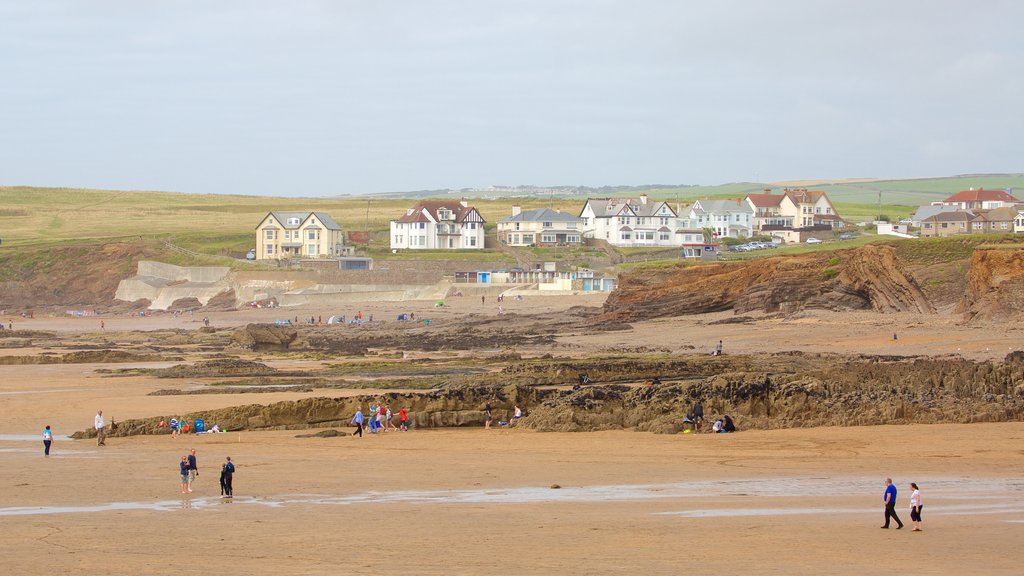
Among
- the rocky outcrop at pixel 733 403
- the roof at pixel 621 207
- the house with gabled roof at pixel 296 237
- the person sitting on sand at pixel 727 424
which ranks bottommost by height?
the person sitting on sand at pixel 727 424

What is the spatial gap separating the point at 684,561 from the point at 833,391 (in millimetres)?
13590

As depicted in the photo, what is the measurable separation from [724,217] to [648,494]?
97778 mm

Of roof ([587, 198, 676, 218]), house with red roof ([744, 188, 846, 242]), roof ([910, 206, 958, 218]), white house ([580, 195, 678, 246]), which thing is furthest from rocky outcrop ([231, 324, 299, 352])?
roof ([910, 206, 958, 218])

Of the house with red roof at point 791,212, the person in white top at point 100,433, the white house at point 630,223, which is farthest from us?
the house with red roof at point 791,212

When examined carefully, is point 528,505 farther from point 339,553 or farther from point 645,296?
point 645,296

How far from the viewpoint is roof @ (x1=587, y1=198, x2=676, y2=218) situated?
106 meters

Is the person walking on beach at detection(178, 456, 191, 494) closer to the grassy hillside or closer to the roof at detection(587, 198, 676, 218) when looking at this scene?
the grassy hillside

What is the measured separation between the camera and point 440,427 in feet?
87.7

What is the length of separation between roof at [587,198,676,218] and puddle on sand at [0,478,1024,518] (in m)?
87.8

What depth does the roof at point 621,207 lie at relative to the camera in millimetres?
106188

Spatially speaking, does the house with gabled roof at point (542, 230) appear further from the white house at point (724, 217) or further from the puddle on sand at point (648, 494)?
the puddle on sand at point (648, 494)

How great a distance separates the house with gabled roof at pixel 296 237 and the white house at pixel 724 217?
36.7 metres

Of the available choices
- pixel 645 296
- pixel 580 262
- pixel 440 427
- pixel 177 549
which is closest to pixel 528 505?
pixel 177 549

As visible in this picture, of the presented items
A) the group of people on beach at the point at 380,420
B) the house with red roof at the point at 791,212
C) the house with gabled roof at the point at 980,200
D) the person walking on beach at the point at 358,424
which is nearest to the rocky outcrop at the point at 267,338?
the group of people on beach at the point at 380,420
